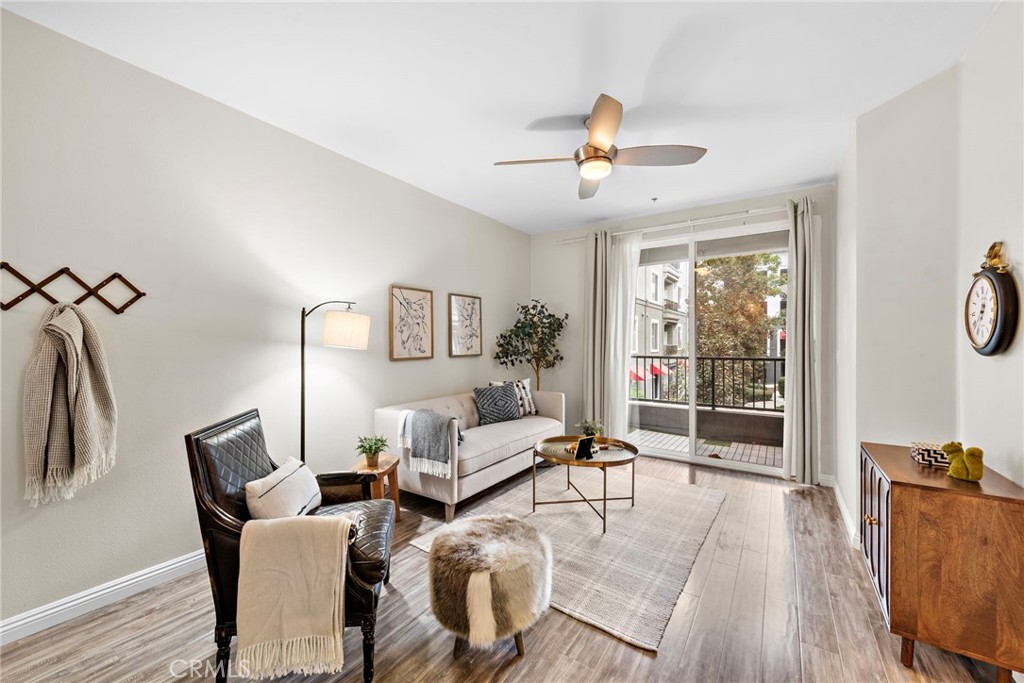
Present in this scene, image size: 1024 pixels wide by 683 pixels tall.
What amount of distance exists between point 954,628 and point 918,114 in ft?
8.54

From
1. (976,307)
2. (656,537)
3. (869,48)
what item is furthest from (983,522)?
(869,48)

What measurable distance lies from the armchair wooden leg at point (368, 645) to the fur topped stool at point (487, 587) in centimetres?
25

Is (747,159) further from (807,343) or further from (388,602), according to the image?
(388,602)

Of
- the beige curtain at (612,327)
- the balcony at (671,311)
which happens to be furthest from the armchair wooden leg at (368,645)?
the balcony at (671,311)

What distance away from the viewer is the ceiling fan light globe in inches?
98.0

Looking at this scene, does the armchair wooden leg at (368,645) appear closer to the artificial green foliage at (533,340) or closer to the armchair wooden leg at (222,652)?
the armchair wooden leg at (222,652)

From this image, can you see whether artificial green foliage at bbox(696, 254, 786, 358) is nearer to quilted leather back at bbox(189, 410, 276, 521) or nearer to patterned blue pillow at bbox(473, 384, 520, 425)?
patterned blue pillow at bbox(473, 384, 520, 425)

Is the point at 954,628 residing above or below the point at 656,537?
above

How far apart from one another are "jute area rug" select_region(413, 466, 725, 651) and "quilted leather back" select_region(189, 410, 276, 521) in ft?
4.02

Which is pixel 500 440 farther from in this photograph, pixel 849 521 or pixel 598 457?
pixel 849 521

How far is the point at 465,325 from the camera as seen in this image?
438 centimetres

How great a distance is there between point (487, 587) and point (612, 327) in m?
3.51

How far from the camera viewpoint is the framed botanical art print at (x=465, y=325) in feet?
13.9

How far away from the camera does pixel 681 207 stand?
4398 mm
